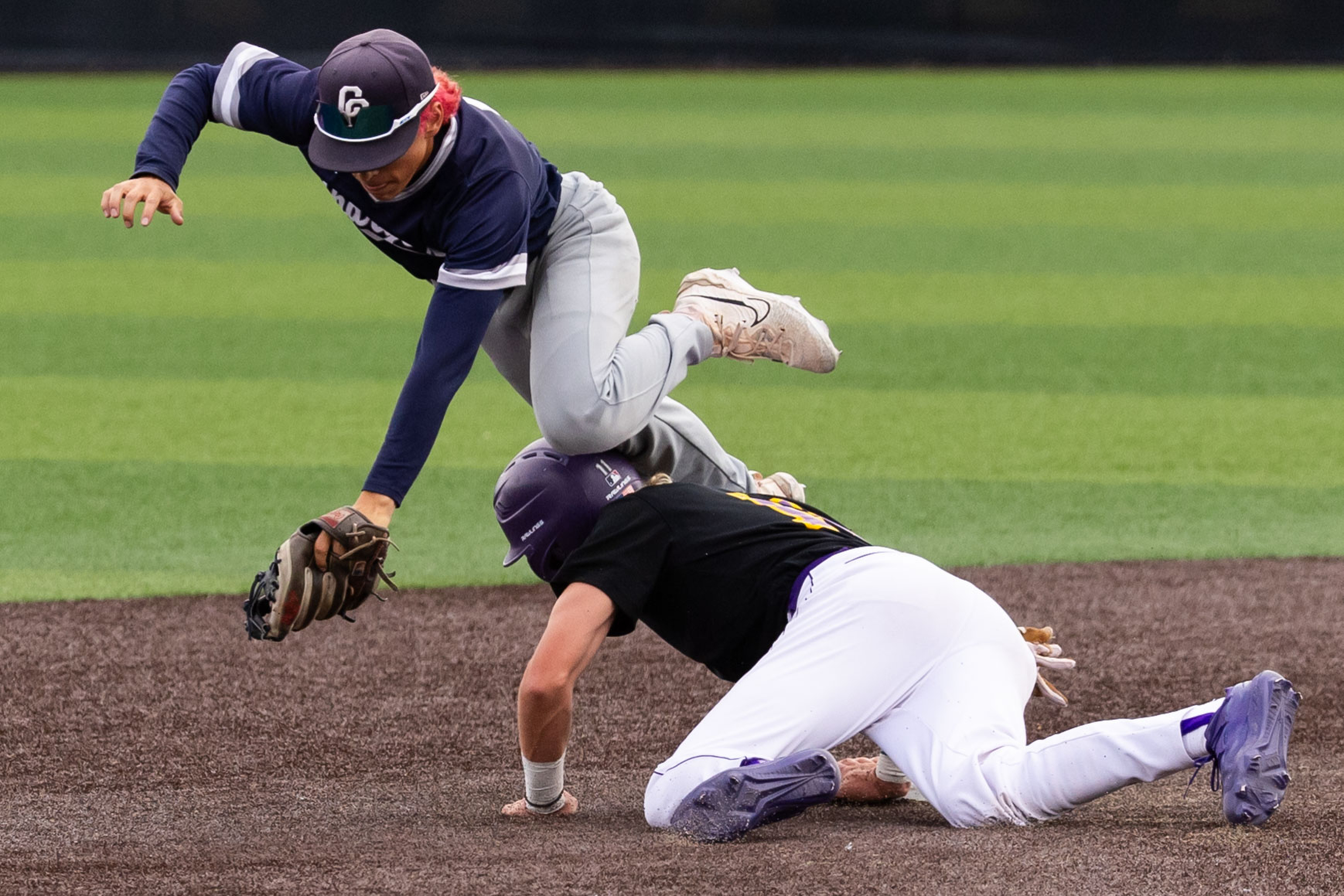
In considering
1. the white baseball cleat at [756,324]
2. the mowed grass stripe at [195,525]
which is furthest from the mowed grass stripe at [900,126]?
the white baseball cleat at [756,324]

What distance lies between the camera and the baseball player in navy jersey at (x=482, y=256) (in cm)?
406

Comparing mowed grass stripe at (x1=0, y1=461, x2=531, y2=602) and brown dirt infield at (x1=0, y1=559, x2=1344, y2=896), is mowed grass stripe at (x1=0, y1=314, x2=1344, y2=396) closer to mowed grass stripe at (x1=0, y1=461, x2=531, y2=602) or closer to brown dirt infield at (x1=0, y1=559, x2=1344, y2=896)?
mowed grass stripe at (x1=0, y1=461, x2=531, y2=602)

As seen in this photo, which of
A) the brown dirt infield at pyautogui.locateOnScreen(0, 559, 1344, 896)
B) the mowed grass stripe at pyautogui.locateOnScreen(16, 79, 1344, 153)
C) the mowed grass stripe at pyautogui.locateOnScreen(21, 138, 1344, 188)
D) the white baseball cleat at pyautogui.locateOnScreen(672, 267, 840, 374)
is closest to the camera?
the brown dirt infield at pyautogui.locateOnScreen(0, 559, 1344, 896)

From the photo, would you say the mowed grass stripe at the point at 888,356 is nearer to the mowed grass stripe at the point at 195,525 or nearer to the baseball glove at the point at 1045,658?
the mowed grass stripe at the point at 195,525

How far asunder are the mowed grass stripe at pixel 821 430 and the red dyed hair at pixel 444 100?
3605 millimetres

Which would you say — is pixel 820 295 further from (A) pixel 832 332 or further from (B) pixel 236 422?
(B) pixel 236 422

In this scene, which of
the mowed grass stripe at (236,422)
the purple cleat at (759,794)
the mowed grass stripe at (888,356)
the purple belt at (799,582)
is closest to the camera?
the purple cleat at (759,794)

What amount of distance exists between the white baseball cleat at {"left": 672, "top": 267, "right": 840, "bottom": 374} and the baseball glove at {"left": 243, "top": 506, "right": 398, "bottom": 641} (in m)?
1.27

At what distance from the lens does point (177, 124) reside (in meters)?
4.43

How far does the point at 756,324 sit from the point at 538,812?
156cm

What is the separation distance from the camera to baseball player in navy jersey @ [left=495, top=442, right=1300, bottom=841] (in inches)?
138

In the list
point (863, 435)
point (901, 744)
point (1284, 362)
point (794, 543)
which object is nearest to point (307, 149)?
point (794, 543)

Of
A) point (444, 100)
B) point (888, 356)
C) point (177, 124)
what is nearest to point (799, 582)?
point (444, 100)

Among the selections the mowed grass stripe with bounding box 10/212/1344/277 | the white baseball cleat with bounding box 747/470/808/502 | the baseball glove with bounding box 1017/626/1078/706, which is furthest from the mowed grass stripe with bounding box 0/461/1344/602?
the mowed grass stripe with bounding box 10/212/1344/277
